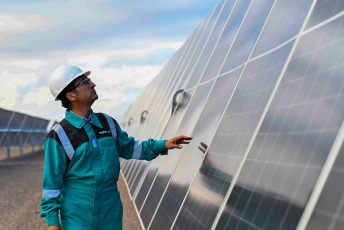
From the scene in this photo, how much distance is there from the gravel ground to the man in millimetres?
5541

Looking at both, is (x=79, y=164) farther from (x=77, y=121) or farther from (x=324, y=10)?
(x=324, y=10)

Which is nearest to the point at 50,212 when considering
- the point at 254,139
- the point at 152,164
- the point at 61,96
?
the point at 61,96

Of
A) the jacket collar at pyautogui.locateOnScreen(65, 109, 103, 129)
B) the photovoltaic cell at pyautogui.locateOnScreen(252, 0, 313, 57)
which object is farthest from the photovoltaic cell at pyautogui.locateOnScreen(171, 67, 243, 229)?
the jacket collar at pyautogui.locateOnScreen(65, 109, 103, 129)

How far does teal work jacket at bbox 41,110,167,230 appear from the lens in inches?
192

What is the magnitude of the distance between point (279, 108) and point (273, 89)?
1.45 feet

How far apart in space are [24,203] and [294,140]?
12554mm

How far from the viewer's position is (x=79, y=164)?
16.5 feet

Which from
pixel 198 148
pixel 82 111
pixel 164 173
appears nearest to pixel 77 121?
pixel 82 111

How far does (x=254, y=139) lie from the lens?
178 inches

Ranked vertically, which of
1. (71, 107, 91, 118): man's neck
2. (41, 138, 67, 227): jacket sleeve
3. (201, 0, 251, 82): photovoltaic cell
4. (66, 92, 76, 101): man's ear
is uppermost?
(201, 0, 251, 82): photovoltaic cell

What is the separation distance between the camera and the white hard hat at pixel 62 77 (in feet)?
17.0

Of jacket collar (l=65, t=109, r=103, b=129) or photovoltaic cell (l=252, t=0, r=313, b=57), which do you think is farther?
jacket collar (l=65, t=109, r=103, b=129)

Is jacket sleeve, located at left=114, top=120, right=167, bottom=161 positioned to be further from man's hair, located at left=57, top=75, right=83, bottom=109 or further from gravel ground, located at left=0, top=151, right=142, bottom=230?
gravel ground, located at left=0, top=151, right=142, bottom=230

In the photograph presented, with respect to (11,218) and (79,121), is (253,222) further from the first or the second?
(11,218)
